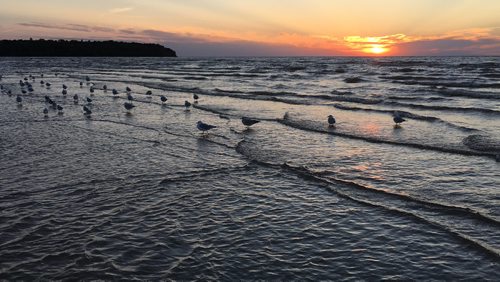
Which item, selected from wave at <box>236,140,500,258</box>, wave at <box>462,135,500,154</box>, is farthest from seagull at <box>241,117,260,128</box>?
wave at <box>462,135,500,154</box>

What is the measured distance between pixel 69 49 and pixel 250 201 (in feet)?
549

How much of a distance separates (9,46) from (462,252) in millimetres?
166287

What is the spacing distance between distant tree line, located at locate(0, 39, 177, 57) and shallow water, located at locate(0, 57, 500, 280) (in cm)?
14941

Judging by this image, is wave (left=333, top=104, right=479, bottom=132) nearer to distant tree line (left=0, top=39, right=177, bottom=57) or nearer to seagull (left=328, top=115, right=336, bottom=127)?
seagull (left=328, top=115, right=336, bottom=127)

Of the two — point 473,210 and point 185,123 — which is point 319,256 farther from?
point 185,123

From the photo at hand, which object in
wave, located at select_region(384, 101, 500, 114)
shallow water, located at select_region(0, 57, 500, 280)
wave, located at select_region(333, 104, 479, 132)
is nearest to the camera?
shallow water, located at select_region(0, 57, 500, 280)

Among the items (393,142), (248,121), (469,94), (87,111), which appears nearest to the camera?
(393,142)

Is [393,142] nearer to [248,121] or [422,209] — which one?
[248,121]

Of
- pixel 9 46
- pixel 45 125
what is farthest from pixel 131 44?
pixel 45 125

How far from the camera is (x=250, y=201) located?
757 cm

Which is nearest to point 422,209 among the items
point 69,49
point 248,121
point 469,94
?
point 248,121

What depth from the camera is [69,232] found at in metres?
6.06

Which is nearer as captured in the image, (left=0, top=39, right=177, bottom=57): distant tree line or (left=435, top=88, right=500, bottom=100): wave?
(left=435, top=88, right=500, bottom=100): wave

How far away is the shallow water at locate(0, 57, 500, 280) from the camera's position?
17.4 feet
